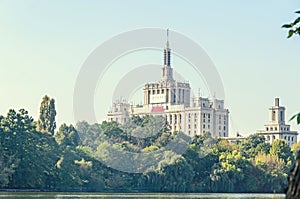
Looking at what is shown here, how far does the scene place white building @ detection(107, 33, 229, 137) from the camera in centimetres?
14450

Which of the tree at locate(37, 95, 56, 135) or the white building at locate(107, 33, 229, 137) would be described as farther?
the white building at locate(107, 33, 229, 137)

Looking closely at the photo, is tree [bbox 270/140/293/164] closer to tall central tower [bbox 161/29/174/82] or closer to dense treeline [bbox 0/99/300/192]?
dense treeline [bbox 0/99/300/192]

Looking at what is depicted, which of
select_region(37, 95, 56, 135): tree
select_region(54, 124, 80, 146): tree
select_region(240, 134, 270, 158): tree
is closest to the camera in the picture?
select_region(54, 124, 80, 146): tree

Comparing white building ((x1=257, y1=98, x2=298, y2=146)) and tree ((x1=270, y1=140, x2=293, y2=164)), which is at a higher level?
white building ((x1=257, y1=98, x2=298, y2=146))

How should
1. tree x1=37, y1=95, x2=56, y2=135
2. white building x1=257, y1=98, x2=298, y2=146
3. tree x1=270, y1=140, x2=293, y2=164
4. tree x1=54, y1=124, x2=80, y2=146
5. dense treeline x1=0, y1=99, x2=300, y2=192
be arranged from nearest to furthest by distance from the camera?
1. dense treeline x1=0, y1=99, x2=300, y2=192
2. tree x1=54, y1=124, x2=80, y2=146
3. tree x1=37, y1=95, x2=56, y2=135
4. tree x1=270, y1=140, x2=293, y2=164
5. white building x1=257, y1=98, x2=298, y2=146

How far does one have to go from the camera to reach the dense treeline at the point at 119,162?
5150 centimetres

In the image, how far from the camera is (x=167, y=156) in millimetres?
65938

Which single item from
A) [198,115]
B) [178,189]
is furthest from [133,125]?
[198,115]

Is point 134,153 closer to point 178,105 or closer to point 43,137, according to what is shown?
point 43,137

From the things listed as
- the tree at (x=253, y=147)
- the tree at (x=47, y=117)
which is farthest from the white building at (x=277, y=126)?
the tree at (x=47, y=117)

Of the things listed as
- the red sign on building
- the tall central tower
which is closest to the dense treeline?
the red sign on building

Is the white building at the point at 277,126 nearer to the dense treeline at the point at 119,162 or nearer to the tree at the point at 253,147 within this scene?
the tree at the point at 253,147

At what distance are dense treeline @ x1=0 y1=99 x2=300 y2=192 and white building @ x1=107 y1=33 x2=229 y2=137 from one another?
187 ft

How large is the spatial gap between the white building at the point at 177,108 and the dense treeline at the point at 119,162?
56.8 m
